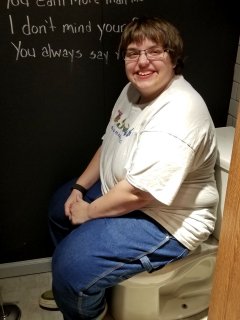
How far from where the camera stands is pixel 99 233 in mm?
1242

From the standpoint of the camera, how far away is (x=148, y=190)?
3.70 feet

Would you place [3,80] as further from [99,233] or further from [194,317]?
[194,317]

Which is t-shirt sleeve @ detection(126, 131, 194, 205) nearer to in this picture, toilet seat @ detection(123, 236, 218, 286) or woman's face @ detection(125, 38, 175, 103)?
woman's face @ detection(125, 38, 175, 103)

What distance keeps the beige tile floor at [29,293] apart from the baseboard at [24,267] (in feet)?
0.06

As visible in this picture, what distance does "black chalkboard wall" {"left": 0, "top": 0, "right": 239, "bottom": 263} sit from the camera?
143 cm

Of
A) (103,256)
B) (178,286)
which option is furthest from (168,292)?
(103,256)

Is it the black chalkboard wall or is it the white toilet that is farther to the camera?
the black chalkboard wall

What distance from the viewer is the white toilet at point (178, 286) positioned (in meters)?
1.33

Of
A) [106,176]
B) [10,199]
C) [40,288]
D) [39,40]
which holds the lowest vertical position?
[40,288]

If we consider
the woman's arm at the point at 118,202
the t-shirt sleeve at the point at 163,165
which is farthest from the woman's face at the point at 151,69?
the woman's arm at the point at 118,202

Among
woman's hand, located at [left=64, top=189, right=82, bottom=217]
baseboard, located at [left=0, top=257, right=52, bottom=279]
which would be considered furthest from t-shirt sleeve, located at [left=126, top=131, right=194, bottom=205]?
baseboard, located at [left=0, top=257, right=52, bottom=279]

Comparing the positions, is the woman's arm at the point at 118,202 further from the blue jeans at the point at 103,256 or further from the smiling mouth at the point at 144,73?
the smiling mouth at the point at 144,73

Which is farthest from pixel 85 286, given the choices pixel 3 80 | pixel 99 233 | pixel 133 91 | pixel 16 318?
pixel 3 80

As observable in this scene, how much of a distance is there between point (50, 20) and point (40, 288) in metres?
1.18
